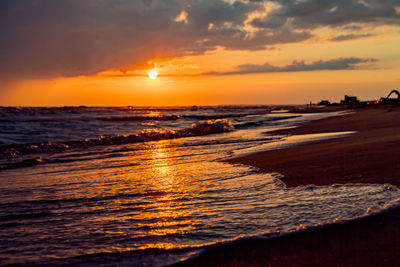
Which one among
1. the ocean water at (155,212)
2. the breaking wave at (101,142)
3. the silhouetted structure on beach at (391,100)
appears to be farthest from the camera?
the silhouetted structure on beach at (391,100)

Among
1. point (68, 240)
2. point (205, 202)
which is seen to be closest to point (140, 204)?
point (205, 202)

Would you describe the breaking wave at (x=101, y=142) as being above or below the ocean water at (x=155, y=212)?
above

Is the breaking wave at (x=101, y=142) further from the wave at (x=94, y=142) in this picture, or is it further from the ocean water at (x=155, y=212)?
the ocean water at (x=155, y=212)

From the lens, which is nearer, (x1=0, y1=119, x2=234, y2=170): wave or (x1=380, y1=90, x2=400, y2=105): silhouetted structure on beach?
(x1=0, y1=119, x2=234, y2=170): wave

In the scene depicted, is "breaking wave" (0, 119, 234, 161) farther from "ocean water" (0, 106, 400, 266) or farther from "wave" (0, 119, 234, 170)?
"ocean water" (0, 106, 400, 266)

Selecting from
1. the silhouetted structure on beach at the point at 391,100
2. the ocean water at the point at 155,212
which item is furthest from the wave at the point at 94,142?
the silhouetted structure on beach at the point at 391,100

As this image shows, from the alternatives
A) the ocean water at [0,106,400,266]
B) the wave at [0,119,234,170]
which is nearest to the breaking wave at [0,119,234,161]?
the wave at [0,119,234,170]

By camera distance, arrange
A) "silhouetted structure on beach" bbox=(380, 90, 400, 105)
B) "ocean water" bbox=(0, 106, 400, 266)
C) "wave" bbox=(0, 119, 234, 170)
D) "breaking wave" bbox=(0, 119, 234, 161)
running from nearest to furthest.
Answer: "ocean water" bbox=(0, 106, 400, 266) → "wave" bbox=(0, 119, 234, 170) → "breaking wave" bbox=(0, 119, 234, 161) → "silhouetted structure on beach" bbox=(380, 90, 400, 105)

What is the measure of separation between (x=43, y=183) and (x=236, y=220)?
3.87 m

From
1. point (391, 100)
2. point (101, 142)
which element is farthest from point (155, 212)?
point (391, 100)

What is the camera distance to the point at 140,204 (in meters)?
3.93

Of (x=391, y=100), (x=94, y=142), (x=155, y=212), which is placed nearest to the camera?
(x=155, y=212)

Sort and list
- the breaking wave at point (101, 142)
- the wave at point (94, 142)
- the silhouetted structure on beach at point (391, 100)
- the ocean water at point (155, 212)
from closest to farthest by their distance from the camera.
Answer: the ocean water at point (155, 212) → the wave at point (94, 142) → the breaking wave at point (101, 142) → the silhouetted structure on beach at point (391, 100)

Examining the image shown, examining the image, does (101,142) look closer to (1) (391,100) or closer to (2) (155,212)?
(2) (155,212)
